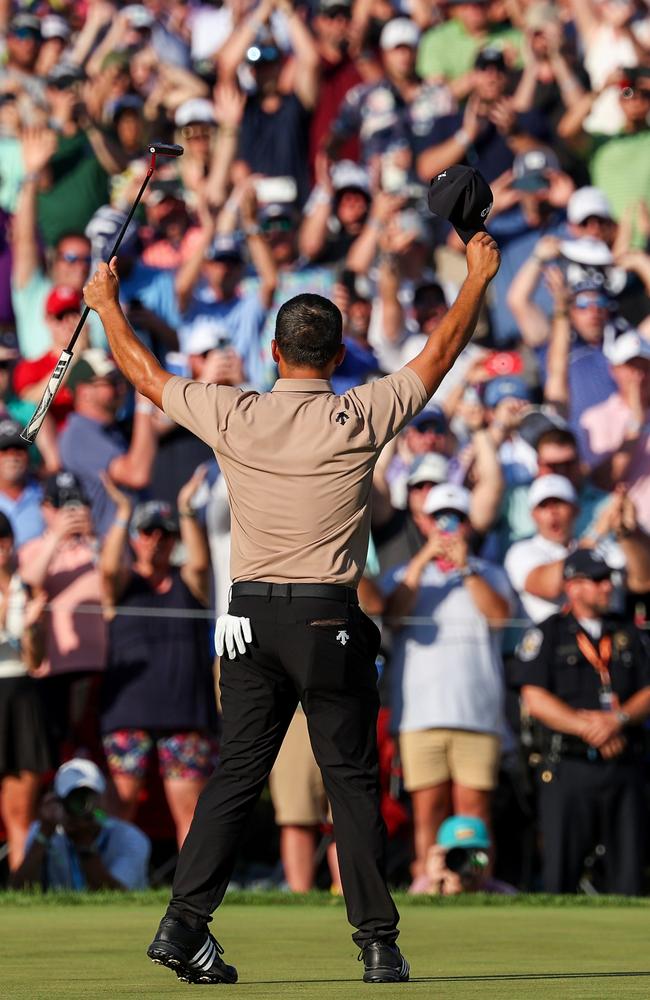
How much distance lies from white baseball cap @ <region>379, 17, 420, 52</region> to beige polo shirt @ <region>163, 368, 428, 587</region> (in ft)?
36.1

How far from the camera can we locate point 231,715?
5.50 m

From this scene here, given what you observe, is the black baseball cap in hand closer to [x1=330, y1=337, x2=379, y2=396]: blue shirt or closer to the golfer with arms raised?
the golfer with arms raised

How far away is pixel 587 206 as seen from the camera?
45.6 ft

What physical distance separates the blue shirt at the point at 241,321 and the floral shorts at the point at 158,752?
3366 mm

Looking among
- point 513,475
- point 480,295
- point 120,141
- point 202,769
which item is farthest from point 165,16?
point 480,295

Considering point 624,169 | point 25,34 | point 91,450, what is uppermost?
point 25,34

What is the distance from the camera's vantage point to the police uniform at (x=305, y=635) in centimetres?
542

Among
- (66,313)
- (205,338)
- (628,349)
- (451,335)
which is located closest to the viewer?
(451,335)

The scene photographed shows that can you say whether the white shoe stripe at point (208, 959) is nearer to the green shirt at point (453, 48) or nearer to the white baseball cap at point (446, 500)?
the white baseball cap at point (446, 500)

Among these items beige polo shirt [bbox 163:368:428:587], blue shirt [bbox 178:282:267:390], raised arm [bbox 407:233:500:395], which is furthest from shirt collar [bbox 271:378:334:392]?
blue shirt [bbox 178:282:267:390]

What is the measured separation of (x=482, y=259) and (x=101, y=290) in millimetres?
1135

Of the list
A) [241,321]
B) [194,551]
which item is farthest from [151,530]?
[241,321]

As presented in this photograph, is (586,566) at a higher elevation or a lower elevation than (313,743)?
higher

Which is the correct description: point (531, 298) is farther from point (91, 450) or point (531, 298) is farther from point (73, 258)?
point (91, 450)
